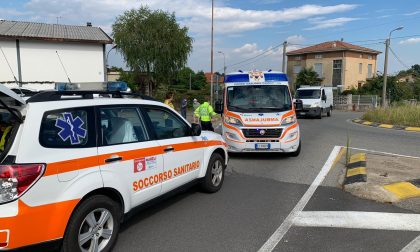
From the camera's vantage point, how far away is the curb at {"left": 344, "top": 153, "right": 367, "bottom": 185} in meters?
7.09

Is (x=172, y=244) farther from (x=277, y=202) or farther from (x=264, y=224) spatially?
(x=277, y=202)

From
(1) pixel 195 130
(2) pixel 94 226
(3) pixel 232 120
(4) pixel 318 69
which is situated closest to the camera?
(2) pixel 94 226

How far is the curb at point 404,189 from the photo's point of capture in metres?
6.12

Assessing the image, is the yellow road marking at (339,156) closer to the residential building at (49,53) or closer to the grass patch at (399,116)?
the grass patch at (399,116)

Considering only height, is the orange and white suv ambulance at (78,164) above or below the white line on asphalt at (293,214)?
above

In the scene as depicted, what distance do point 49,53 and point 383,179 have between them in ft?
89.0

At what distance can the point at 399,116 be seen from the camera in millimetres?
20844

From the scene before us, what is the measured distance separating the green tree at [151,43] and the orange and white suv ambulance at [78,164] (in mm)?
32137

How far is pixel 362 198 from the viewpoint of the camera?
6.14 m

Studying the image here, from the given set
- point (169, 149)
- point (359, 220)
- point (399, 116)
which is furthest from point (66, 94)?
point (399, 116)

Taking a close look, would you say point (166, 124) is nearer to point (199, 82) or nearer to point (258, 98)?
point (258, 98)

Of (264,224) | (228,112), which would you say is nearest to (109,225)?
(264,224)

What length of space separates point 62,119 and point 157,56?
33.7 meters

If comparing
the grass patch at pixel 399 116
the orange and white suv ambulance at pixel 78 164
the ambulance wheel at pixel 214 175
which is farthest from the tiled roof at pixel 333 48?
the orange and white suv ambulance at pixel 78 164
